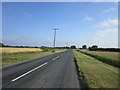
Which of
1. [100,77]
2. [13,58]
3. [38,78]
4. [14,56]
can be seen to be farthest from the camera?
[14,56]

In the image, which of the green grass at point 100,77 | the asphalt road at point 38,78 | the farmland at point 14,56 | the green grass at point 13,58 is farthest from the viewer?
the farmland at point 14,56

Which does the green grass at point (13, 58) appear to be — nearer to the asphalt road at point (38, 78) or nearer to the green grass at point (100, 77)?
the asphalt road at point (38, 78)

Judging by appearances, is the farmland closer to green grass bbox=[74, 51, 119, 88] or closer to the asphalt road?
the asphalt road

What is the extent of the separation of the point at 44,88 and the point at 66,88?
1081mm

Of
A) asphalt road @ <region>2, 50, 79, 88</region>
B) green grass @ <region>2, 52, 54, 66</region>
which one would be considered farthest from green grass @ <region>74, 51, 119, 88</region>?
green grass @ <region>2, 52, 54, 66</region>

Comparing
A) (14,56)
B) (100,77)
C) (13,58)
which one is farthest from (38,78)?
(14,56)

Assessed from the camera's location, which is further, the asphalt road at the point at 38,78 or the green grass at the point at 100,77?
the green grass at the point at 100,77

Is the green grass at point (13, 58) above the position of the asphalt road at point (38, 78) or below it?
below

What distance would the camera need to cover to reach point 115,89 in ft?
22.5

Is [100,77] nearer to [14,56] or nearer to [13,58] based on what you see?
[13,58]

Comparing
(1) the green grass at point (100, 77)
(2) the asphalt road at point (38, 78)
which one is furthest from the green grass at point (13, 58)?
(1) the green grass at point (100, 77)

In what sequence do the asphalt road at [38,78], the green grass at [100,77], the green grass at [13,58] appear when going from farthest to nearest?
the green grass at [13,58], the green grass at [100,77], the asphalt road at [38,78]

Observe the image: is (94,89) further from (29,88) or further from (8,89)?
(8,89)

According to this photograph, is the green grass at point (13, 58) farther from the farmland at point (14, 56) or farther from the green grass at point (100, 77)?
the green grass at point (100, 77)
